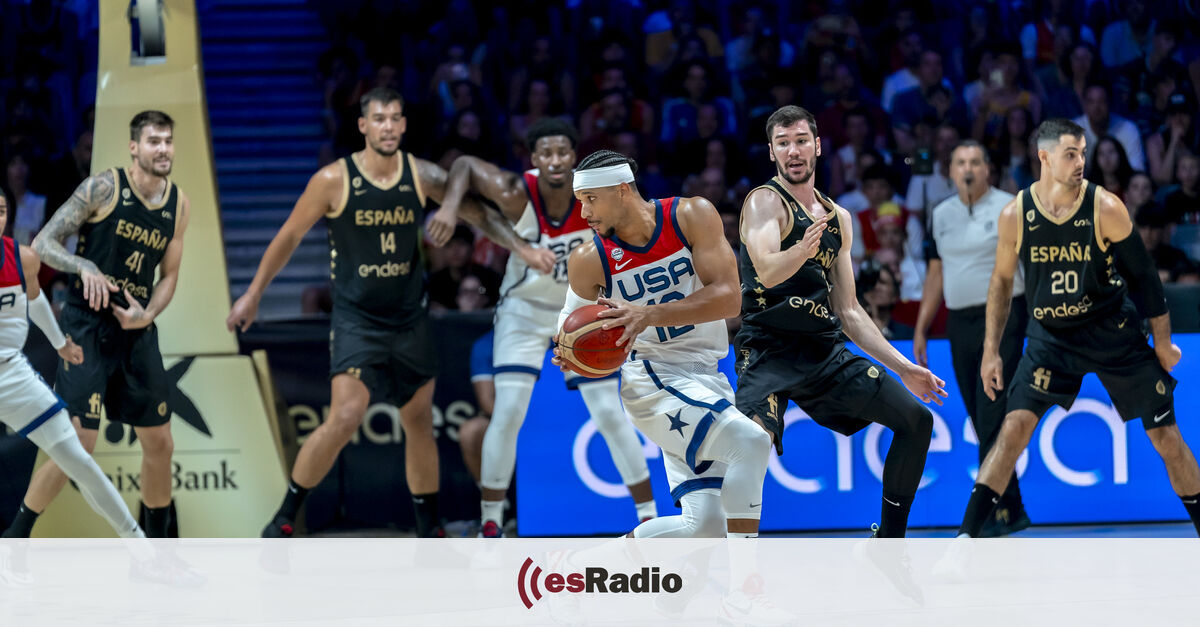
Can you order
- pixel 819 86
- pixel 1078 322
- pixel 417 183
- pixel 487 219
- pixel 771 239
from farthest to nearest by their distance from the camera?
pixel 819 86
pixel 487 219
pixel 417 183
pixel 1078 322
pixel 771 239

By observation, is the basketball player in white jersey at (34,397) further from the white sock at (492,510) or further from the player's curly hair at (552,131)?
the player's curly hair at (552,131)

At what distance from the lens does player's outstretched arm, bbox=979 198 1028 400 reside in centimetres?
606

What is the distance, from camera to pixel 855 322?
17.7 feet

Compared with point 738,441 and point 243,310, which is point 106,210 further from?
point 738,441

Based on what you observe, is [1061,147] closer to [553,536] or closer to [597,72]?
[553,536]

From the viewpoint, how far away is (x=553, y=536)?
7.09m

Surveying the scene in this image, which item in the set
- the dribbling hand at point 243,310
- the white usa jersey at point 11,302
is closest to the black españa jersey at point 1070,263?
the dribbling hand at point 243,310

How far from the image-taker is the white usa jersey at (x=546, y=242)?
22.4ft

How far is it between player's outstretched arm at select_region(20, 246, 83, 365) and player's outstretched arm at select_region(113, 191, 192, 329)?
0.93 ft

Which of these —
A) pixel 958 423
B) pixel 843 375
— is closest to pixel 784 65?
pixel 958 423

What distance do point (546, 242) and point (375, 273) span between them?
94cm
